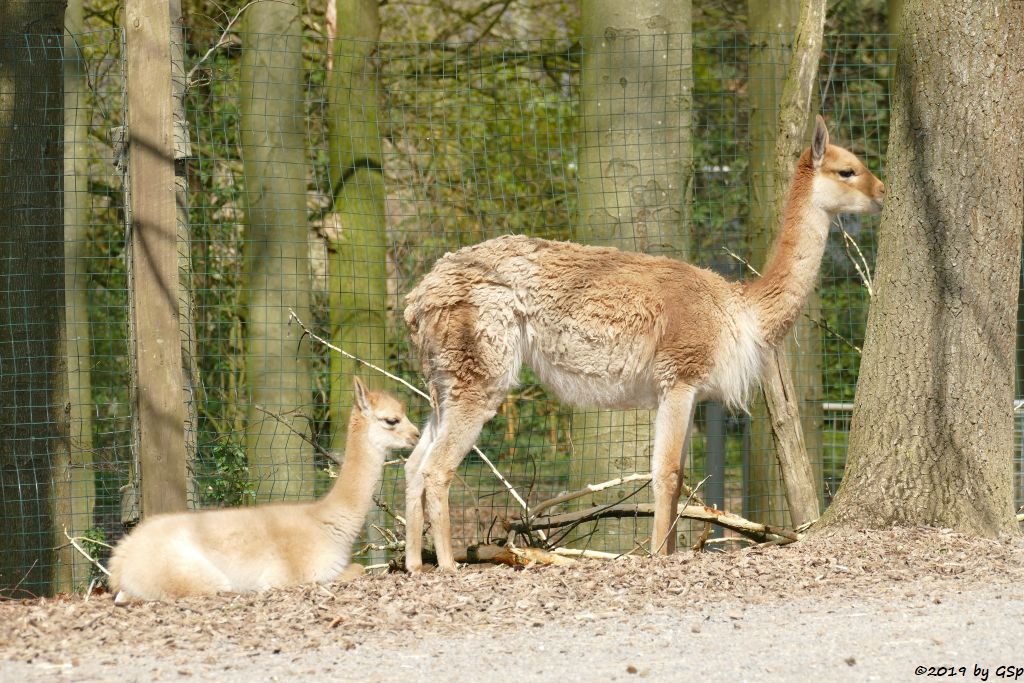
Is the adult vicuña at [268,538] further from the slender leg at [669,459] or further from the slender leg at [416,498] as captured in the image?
the slender leg at [669,459]

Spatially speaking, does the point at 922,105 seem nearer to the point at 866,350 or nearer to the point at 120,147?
the point at 866,350

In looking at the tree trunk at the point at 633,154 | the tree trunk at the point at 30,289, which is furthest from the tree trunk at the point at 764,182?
the tree trunk at the point at 30,289

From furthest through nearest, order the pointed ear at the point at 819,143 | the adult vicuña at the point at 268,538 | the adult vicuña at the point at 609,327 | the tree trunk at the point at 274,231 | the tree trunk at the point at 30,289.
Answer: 1. the tree trunk at the point at 274,231
2. the tree trunk at the point at 30,289
3. the pointed ear at the point at 819,143
4. the adult vicuña at the point at 609,327
5. the adult vicuña at the point at 268,538

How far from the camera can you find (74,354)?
1004cm

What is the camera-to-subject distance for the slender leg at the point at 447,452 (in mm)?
6518

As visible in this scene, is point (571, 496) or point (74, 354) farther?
point (74, 354)

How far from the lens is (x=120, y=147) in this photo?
6.56 m

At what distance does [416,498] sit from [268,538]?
98 centimetres

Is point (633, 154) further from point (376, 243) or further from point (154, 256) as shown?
point (154, 256)

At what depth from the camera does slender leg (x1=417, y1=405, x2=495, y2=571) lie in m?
6.52

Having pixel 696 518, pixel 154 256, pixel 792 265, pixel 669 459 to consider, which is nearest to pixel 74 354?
pixel 154 256

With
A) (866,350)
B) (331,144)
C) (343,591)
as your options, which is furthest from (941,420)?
(331,144)

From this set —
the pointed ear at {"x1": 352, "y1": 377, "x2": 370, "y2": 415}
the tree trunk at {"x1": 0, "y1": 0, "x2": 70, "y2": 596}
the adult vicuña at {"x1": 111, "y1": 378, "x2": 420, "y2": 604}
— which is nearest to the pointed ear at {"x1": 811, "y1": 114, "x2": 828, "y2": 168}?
the adult vicuña at {"x1": 111, "y1": 378, "x2": 420, "y2": 604}

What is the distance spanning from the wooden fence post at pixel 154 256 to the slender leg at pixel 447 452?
1.34m
